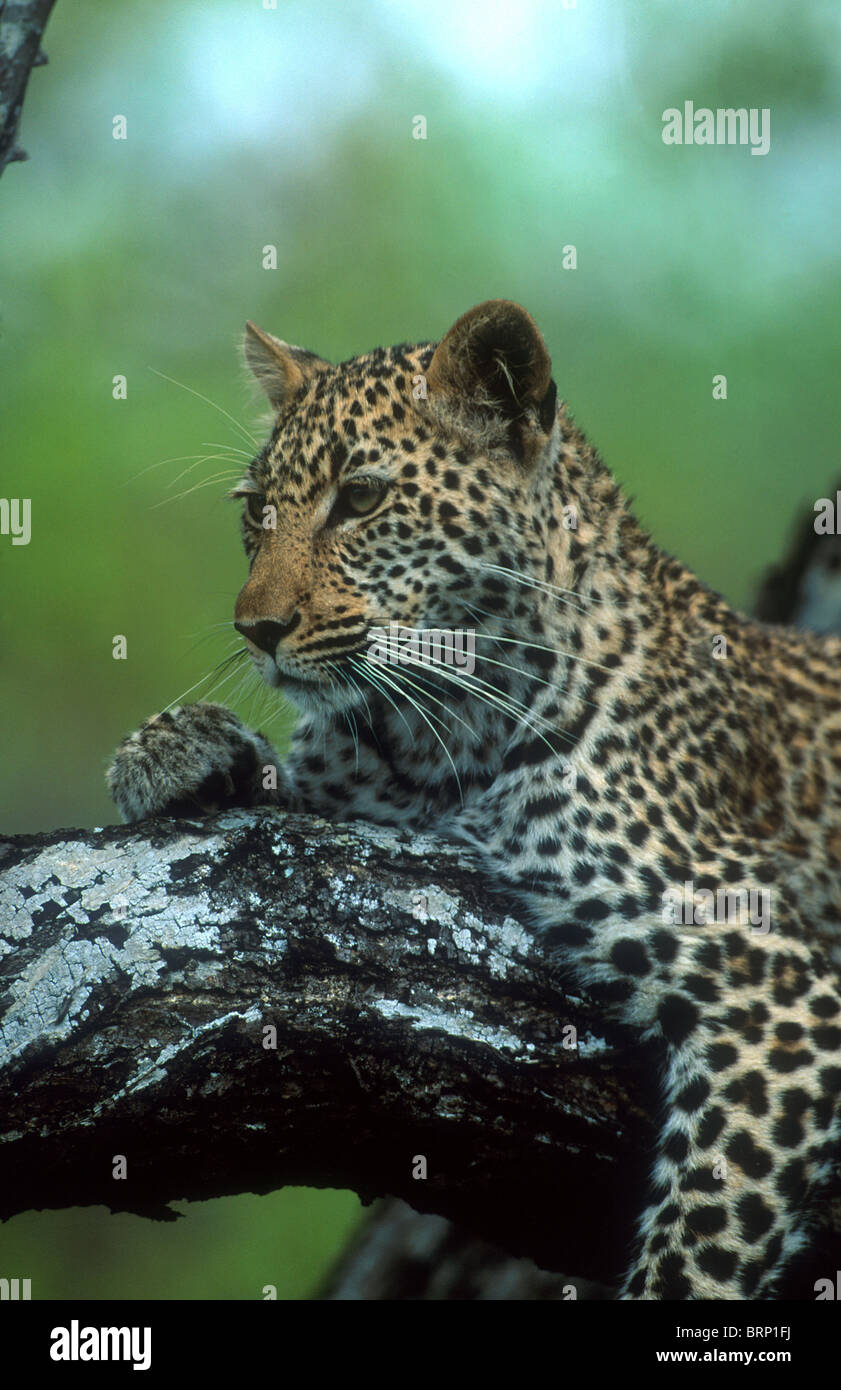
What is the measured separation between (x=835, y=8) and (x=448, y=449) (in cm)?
513

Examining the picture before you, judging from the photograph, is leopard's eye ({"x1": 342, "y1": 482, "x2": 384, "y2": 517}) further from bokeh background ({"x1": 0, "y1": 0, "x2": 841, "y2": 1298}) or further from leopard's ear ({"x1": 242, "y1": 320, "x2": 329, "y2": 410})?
bokeh background ({"x1": 0, "y1": 0, "x2": 841, "y2": 1298})

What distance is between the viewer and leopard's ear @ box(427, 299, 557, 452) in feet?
11.7

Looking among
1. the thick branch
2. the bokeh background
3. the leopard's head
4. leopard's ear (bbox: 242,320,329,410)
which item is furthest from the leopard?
the bokeh background

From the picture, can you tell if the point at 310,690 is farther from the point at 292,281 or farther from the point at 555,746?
the point at 292,281

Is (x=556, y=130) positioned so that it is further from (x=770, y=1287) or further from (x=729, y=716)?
(x=770, y=1287)

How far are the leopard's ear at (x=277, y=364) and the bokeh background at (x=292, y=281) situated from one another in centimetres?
221

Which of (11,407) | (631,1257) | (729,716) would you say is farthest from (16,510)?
(631,1257)

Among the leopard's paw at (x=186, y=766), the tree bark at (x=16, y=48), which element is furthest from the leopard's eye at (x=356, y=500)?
the tree bark at (x=16, y=48)

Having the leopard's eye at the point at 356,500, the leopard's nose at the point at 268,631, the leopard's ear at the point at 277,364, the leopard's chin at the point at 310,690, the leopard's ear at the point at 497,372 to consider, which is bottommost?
the leopard's chin at the point at 310,690

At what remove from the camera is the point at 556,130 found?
7555 mm

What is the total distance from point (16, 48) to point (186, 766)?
217 cm

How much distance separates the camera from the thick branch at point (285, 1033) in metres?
3.01

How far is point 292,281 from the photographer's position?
7719 mm

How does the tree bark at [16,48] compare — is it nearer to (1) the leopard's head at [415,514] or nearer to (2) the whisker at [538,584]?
(1) the leopard's head at [415,514]
